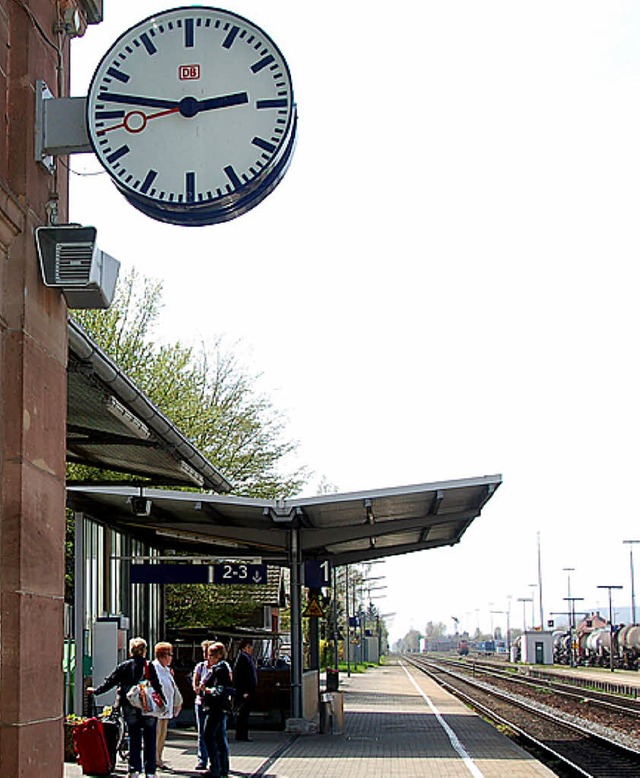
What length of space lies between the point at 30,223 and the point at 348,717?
67.0ft

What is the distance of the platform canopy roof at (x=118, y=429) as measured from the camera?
822 centimetres

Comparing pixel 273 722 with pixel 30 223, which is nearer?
pixel 30 223

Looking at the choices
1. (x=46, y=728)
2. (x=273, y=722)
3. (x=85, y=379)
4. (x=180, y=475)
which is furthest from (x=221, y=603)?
(x=46, y=728)

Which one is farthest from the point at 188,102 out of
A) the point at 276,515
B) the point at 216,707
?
the point at 276,515

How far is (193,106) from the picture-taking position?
6.41m

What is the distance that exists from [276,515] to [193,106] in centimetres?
1225

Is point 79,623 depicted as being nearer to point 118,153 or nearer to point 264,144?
point 118,153

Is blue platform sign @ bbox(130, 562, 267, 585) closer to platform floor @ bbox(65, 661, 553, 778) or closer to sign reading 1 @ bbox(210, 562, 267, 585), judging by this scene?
sign reading 1 @ bbox(210, 562, 267, 585)

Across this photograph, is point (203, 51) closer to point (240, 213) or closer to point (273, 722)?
point (240, 213)

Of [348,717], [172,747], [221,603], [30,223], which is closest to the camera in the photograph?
[30,223]

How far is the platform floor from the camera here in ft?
48.4

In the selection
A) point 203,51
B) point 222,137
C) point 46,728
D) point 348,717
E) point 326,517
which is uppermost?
point 203,51

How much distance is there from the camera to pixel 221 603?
31.7 meters

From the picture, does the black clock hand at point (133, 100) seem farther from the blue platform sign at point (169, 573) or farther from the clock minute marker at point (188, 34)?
the blue platform sign at point (169, 573)
